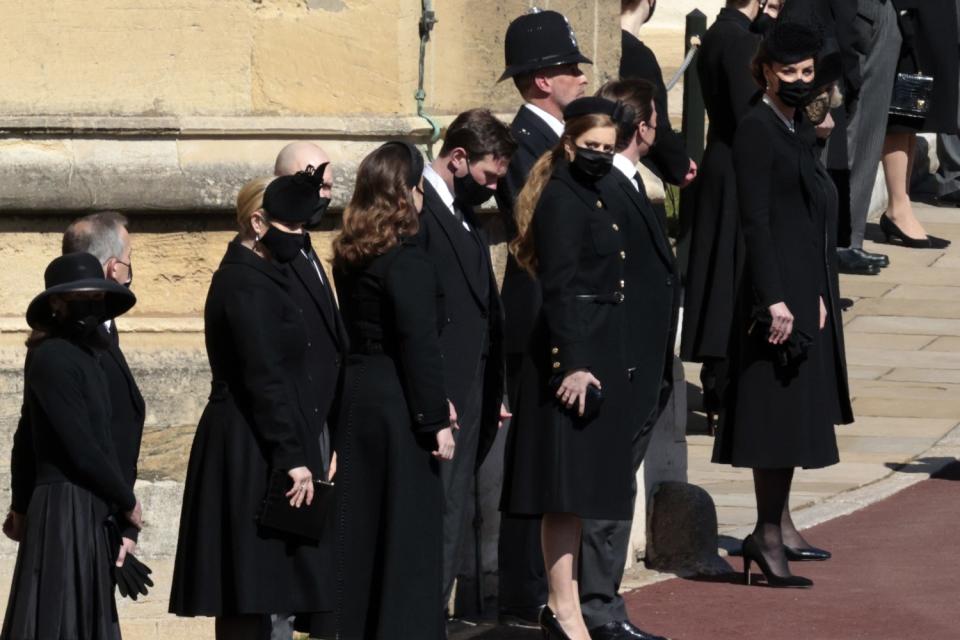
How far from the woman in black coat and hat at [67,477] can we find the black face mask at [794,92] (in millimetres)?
2984

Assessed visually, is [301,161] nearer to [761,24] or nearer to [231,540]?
[231,540]

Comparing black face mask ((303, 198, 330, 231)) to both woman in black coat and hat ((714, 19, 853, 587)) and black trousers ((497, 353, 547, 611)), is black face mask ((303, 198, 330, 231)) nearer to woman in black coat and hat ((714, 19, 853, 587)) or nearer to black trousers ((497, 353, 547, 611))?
black trousers ((497, 353, 547, 611))

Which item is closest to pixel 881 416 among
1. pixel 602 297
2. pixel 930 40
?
pixel 930 40

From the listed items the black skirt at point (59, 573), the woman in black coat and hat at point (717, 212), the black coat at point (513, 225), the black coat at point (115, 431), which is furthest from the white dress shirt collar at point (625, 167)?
the black skirt at point (59, 573)

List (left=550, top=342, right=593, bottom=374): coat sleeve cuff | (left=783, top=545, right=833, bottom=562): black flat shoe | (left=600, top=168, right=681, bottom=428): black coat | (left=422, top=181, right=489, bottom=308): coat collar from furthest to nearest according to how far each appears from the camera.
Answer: (left=783, top=545, right=833, bottom=562): black flat shoe, (left=600, top=168, right=681, bottom=428): black coat, (left=422, top=181, right=489, bottom=308): coat collar, (left=550, top=342, right=593, bottom=374): coat sleeve cuff

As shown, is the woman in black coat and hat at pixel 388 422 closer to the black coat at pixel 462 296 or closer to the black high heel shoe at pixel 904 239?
the black coat at pixel 462 296

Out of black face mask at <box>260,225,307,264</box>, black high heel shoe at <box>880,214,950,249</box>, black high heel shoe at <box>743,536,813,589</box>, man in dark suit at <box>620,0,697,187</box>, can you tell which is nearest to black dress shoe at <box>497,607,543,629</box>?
black high heel shoe at <box>743,536,813,589</box>

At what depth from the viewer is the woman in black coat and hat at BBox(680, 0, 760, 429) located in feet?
33.2

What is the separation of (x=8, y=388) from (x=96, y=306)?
65.9 inches

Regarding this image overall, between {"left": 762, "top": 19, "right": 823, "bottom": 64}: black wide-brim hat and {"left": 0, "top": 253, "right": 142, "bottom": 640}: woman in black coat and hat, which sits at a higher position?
{"left": 762, "top": 19, "right": 823, "bottom": 64}: black wide-brim hat

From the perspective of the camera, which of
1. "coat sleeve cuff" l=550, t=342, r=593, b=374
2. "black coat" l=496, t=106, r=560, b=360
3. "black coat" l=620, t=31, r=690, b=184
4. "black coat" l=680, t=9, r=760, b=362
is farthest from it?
"black coat" l=680, t=9, r=760, b=362

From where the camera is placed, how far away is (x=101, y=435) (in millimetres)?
6512

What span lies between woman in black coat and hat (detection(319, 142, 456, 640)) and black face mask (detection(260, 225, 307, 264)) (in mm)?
214

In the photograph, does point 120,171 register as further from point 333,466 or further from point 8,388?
point 333,466
